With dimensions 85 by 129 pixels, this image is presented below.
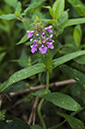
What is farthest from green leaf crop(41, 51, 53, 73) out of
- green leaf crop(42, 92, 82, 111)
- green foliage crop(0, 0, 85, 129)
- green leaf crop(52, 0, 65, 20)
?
green leaf crop(52, 0, 65, 20)

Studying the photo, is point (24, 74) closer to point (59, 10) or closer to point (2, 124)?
point (2, 124)

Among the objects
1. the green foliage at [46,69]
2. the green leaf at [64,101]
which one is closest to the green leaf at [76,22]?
the green foliage at [46,69]

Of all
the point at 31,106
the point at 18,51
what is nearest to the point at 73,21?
the point at 31,106

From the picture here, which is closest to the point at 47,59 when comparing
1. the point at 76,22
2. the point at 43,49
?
the point at 43,49

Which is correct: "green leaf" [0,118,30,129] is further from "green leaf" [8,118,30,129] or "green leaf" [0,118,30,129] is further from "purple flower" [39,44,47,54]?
"purple flower" [39,44,47,54]

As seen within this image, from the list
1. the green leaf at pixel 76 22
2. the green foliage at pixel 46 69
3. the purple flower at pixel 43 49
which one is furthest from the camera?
the green leaf at pixel 76 22

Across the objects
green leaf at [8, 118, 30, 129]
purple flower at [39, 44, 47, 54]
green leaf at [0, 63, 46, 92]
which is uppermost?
purple flower at [39, 44, 47, 54]

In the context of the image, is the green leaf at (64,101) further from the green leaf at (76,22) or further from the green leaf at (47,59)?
the green leaf at (76,22)

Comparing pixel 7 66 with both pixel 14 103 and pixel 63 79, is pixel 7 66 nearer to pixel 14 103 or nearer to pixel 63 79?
pixel 14 103
